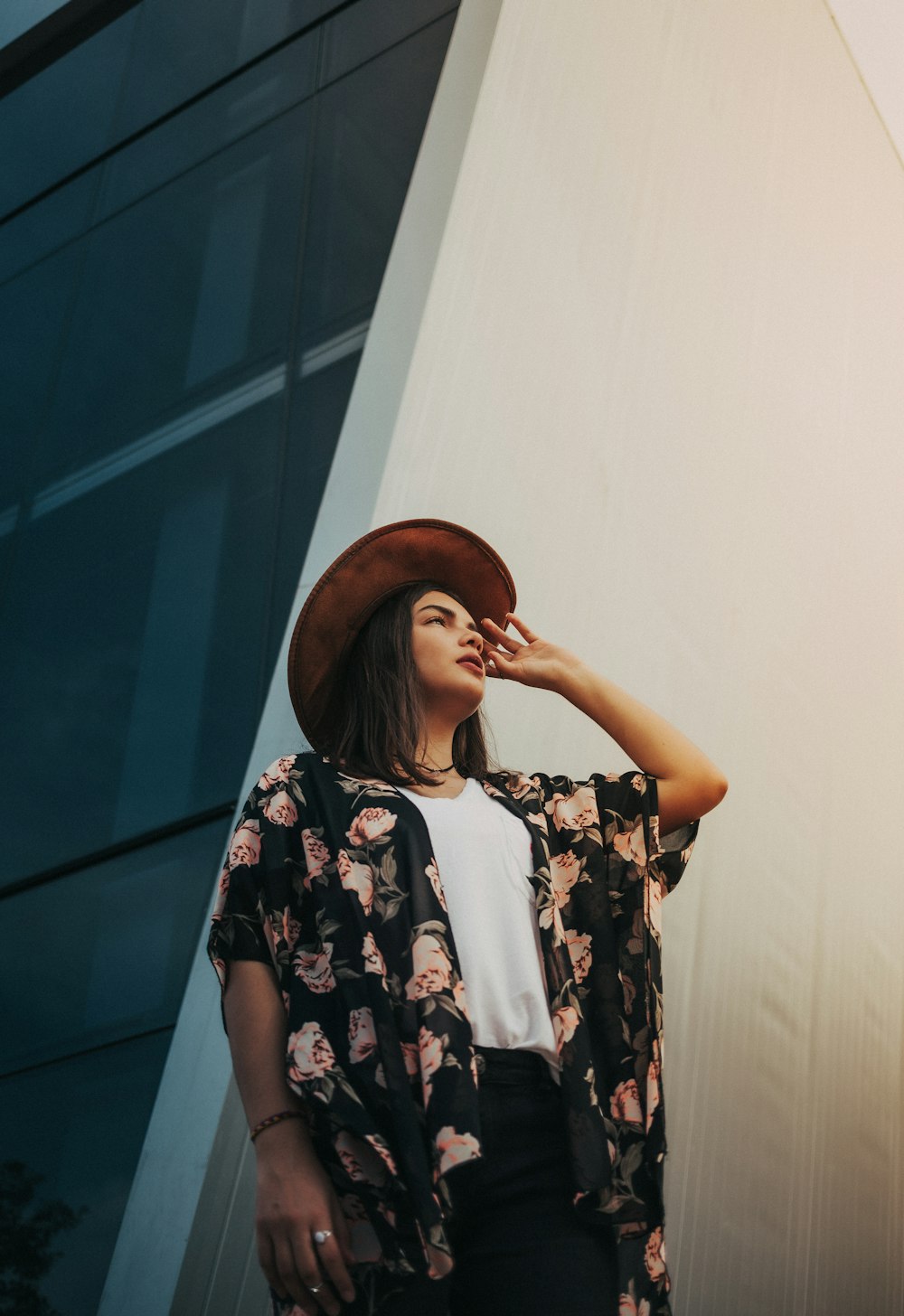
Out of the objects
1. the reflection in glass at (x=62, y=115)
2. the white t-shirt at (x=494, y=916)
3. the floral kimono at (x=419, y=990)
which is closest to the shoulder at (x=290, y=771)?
the floral kimono at (x=419, y=990)

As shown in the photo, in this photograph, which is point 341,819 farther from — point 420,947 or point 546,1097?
point 546,1097

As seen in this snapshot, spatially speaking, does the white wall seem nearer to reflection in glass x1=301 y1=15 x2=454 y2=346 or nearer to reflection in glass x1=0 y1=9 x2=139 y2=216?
reflection in glass x1=301 y1=15 x2=454 y2=346

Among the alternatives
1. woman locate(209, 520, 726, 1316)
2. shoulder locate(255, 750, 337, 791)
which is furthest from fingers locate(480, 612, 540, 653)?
shoulder locate(255, 750, 337, 791)

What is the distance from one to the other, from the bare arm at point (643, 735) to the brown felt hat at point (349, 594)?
0.23 m

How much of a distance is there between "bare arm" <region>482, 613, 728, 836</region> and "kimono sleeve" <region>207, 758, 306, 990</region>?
523 mm

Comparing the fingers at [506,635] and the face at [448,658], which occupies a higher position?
the fingers at [506,635]

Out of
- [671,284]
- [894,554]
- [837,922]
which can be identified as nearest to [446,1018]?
[837,922]

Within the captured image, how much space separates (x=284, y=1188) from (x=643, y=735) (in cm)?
86

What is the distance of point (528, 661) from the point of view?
7.06ft

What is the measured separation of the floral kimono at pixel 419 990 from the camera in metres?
1.46

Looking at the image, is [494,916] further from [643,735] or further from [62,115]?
[62,115]

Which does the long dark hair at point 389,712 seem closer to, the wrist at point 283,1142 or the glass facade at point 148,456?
the wrist at point 283,1142

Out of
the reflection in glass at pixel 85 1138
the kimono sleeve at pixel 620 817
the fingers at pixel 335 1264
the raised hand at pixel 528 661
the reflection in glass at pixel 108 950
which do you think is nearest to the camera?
the fingers at pixel 335 1264

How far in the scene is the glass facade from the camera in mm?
3480
